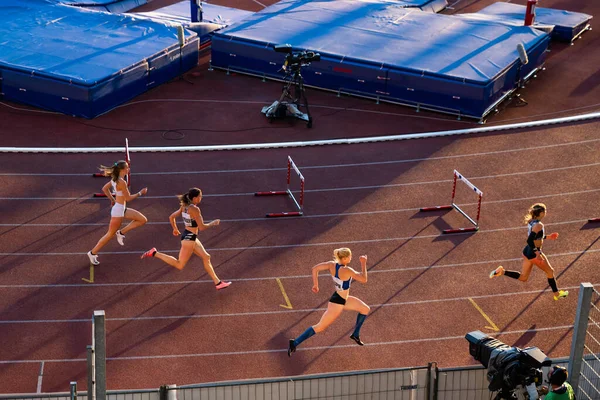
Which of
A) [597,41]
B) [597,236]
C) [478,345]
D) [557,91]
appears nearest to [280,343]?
[478,345]

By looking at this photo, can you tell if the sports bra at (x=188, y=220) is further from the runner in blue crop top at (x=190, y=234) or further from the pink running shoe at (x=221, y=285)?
the pink running shoe at (x=221, y=285)

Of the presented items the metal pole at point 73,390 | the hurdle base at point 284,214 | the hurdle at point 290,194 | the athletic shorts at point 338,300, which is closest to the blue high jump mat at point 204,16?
the hurdle at point 290,194

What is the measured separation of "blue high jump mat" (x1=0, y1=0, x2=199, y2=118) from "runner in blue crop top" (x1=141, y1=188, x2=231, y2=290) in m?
8.08

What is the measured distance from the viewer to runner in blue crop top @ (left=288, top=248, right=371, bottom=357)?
13.0 meters

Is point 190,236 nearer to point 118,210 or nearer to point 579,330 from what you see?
point 118,210

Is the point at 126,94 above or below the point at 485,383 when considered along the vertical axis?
below

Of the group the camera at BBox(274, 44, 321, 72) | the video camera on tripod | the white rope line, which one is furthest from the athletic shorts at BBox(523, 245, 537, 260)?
the camera at BBox(274, 44, 321, 72)

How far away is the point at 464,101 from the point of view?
2256cm

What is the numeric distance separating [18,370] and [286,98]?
1138cm

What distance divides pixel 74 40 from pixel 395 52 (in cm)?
784

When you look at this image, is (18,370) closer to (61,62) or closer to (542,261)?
(542,261)

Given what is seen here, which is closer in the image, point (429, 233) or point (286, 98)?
point (429, 233)

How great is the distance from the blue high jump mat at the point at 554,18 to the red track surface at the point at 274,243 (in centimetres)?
408

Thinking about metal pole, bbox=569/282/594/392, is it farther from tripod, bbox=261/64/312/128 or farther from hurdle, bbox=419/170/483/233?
tripod, bbox=261/64/312/128
